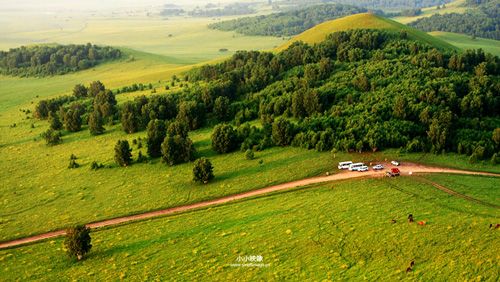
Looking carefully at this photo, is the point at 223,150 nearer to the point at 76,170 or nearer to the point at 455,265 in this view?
the point at 76,170

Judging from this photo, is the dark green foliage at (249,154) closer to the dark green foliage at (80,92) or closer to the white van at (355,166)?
the white van at (355,166)

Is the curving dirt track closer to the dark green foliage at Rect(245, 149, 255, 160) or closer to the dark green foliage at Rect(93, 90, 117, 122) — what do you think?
the dark green foliage at Rect(245, 149, 255, 160)

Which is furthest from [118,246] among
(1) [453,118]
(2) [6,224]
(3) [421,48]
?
(3) [421,48]

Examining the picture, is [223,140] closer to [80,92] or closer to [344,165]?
[344,165]

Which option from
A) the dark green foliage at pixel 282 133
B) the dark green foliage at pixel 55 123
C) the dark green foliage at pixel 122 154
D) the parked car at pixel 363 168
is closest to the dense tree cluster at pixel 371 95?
the dark green foliage at pixel 282 133

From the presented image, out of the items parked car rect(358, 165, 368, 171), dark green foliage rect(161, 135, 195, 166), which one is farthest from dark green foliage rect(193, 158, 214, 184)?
parked car rect(358, 165, 368, 171)

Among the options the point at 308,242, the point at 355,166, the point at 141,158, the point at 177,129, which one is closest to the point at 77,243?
the point at 308,242
